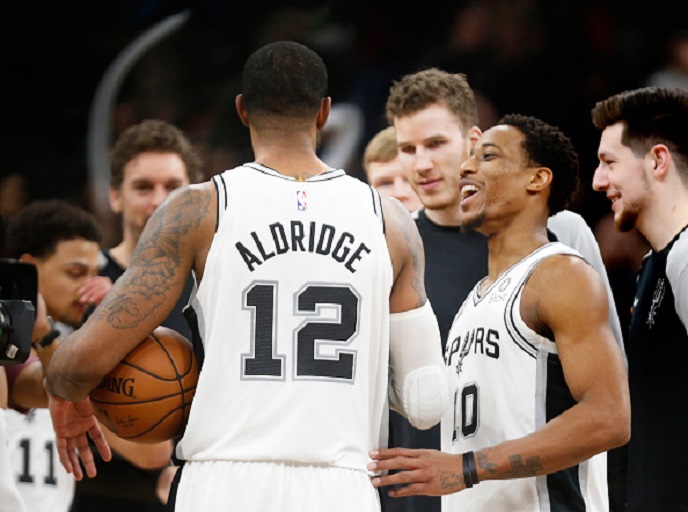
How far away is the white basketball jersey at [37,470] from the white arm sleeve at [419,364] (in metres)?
2.70

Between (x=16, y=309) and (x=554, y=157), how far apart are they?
1.85 m

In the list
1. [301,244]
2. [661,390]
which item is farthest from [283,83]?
[661,390]

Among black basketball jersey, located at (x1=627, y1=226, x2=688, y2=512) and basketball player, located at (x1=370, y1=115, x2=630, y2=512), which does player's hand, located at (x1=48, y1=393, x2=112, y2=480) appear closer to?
basketball player, located at (x1=370, y1=115, x2=630, y2=512)

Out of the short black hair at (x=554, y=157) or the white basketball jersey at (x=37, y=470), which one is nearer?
the short black hair at (x=554, y=157)

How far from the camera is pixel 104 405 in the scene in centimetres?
265

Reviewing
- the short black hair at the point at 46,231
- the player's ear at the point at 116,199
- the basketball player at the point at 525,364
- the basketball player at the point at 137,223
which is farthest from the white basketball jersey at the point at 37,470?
the basketball player at the point at 525,364

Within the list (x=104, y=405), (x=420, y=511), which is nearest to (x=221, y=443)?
(x=104, y=405)

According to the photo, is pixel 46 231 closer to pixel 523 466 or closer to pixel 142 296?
pixel 142 296

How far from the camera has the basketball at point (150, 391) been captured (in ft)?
8.54

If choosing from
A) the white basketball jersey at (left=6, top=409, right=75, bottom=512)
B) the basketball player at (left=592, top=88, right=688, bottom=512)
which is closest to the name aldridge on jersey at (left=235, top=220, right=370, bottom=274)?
the basketball player at (left=592, top=88, right=688, bottom=512)

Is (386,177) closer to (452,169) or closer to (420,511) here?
(452,169)

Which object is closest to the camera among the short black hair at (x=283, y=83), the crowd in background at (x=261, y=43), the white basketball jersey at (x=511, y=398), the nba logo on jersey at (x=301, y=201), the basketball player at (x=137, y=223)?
the nba logo on jersey at (x=301, y=201)

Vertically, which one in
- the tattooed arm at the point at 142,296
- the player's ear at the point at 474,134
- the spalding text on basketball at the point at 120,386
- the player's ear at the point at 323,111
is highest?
the player's ear at the point at 474,134

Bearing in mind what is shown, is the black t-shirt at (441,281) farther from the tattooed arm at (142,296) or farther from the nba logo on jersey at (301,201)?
the tattooed arm at (142,296)
